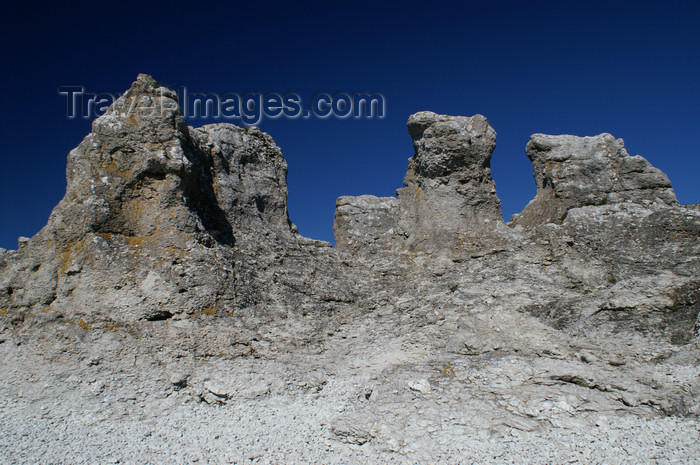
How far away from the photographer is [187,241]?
8.95 metres

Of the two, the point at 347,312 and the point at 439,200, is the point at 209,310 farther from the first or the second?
the point at 439,200

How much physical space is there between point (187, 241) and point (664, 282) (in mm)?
8126

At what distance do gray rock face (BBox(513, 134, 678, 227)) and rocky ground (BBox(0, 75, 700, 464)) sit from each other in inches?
2.1

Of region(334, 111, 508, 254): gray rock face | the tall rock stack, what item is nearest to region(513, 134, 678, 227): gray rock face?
region(334, 111, 508, 254): gray rock face

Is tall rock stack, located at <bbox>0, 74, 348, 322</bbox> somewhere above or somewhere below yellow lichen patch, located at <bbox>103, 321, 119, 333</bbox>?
above

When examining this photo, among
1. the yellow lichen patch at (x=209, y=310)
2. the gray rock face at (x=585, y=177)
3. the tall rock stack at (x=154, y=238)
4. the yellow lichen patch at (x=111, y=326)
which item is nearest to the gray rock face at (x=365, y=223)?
the tall rock stack at (x=154, y=238)

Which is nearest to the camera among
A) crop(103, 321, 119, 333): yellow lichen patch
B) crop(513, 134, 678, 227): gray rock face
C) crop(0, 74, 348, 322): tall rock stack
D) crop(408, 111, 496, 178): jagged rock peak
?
crop(103, 321, 119, 333): yellow lichen patch

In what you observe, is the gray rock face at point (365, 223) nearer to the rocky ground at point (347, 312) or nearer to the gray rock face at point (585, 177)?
the rocky ground at point (347, 312)

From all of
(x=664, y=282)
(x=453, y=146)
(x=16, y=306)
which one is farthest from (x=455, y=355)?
(x=16, y=306)

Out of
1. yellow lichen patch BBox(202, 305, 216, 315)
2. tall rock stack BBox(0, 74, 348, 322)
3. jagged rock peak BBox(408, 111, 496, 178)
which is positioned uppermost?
jagged rock peak BBox(408, 111, 496, 178)

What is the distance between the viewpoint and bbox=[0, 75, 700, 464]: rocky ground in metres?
6.03

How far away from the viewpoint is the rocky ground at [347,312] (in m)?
6.03

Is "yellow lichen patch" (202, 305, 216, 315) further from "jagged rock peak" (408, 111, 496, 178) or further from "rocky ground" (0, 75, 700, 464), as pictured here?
"jagged rock peak" (408, 111, 496, 178)

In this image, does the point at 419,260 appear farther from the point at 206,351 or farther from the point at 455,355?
the point at 206,351
